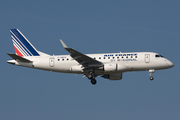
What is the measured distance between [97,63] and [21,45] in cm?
1503

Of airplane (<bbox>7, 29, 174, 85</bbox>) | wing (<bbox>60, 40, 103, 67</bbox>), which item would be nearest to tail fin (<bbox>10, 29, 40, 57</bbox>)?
airplane (<bbox>7, 29, 174, 85</bbox>)

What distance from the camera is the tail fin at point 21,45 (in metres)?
58.9

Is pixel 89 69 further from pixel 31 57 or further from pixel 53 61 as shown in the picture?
pixel 31 57

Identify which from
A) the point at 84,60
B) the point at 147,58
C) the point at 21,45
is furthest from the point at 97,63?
the point at 21,45

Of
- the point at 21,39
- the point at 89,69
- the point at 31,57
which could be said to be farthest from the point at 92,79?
the point at 21,39

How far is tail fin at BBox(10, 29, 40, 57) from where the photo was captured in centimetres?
5891

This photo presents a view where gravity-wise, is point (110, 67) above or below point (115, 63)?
below

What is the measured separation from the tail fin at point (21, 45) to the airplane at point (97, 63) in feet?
6.86

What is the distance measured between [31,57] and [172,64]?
2368 centimetres

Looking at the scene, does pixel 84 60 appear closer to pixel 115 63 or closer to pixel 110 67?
pixel 110 67

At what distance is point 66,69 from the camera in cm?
5531

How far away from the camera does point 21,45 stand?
2354 inches

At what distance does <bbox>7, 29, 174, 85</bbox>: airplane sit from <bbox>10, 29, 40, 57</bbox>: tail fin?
6.86ft

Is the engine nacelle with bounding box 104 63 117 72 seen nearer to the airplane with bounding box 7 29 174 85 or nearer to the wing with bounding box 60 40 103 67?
the airplane with bounding box 7 29 174 85
